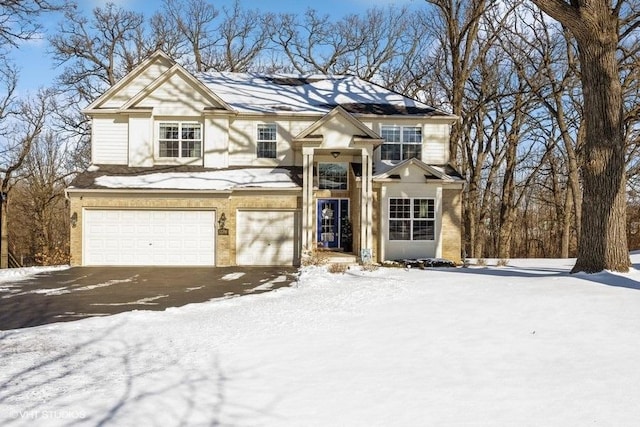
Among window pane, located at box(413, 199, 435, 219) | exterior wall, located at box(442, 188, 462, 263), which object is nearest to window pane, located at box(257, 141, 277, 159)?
window pane, located at box(413, 199, 435, 219)

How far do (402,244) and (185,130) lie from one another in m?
9.63

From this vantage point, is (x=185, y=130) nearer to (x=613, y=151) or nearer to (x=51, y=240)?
(x=613, y=151)

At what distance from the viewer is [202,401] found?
492 centimetres

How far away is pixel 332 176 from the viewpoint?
19.3 m

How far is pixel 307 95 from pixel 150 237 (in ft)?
30.0

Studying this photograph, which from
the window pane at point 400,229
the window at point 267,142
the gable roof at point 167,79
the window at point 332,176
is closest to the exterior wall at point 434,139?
the window at point 332,176

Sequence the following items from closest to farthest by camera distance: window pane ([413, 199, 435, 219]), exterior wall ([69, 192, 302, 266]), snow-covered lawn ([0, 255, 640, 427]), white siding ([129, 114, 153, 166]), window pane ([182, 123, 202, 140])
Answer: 1. snow-covered lawn ([0, 255, 640, 427])
2. exterior wall ([69, 192, 302, 266])
3. window pane ([413, 199, 435, 219])
4. white siding ([129, 114, 153, 166])
5. window pane ([182, 123, 202, 140])

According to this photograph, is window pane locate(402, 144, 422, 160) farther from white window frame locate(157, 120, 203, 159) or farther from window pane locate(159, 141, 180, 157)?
window pane locate(159, 141, 180, 157)

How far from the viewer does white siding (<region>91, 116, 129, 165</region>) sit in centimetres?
1911

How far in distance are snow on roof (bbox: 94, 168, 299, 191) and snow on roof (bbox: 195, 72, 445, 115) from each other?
8.89 feet

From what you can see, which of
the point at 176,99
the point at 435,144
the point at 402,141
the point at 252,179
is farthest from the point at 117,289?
the point at 435,144

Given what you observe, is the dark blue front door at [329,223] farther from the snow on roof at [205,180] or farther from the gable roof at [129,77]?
the gable roof at [129,77]

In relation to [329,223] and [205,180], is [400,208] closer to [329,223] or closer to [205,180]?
[329,223]

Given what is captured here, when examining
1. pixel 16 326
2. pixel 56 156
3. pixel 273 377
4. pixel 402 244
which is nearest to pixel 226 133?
pixel 402 244
